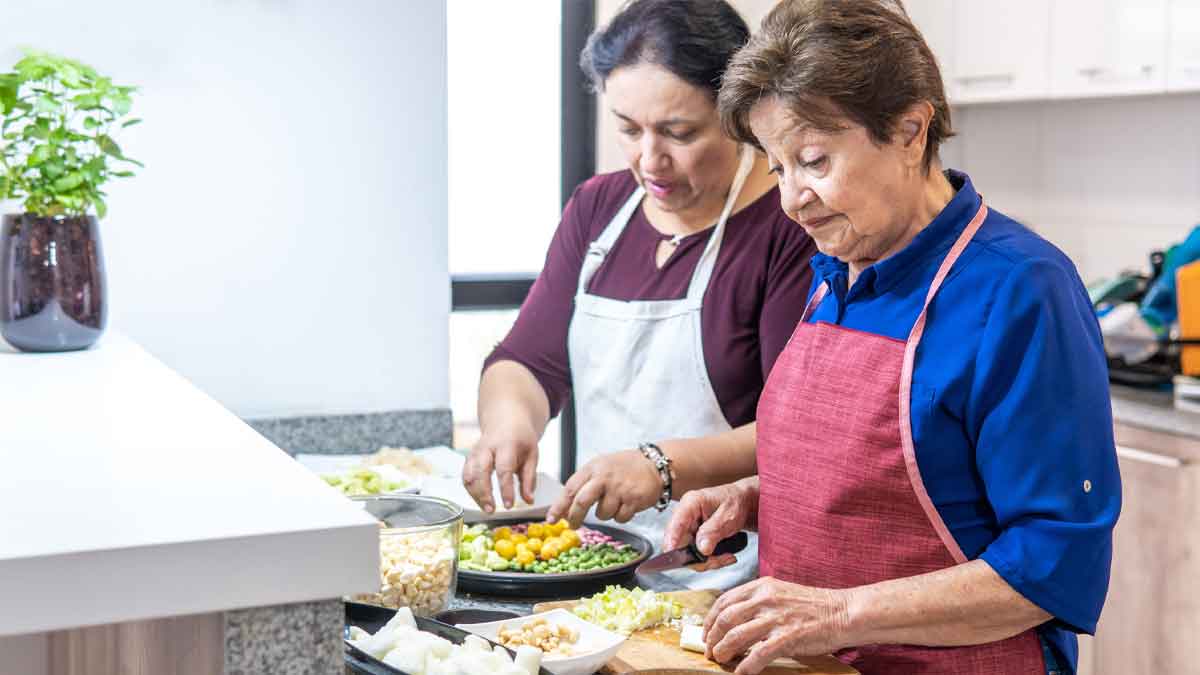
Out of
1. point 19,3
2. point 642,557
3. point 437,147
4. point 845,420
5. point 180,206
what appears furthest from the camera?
point 437,147

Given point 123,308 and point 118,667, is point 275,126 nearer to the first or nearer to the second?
point 123,308

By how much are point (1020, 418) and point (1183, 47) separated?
7.06ft

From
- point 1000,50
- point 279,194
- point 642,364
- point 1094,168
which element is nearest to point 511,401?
point 642,364

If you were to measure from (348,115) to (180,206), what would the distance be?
328mm

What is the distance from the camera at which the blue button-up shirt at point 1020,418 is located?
1.32 metres

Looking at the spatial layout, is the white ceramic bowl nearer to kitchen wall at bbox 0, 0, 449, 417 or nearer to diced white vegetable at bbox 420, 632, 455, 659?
diced white vegetable at bbox 420, 632, 455, 659

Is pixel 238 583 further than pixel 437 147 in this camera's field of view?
No

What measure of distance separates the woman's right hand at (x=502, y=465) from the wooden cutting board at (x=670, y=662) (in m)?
0.42

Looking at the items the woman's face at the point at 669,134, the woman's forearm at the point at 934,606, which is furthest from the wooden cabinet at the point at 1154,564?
the woman's forearm at the point at 934,606

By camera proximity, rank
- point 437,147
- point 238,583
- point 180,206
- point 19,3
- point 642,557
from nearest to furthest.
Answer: point 238,583
point 642,557
point 19,3
point 180,206
point 437,147

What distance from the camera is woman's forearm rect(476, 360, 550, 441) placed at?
194 cm

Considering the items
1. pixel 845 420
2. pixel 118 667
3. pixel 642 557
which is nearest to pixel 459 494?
pixel 642 557

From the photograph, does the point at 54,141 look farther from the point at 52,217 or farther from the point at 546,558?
the point at 546,558

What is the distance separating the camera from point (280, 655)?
Result: 0.91 metres
